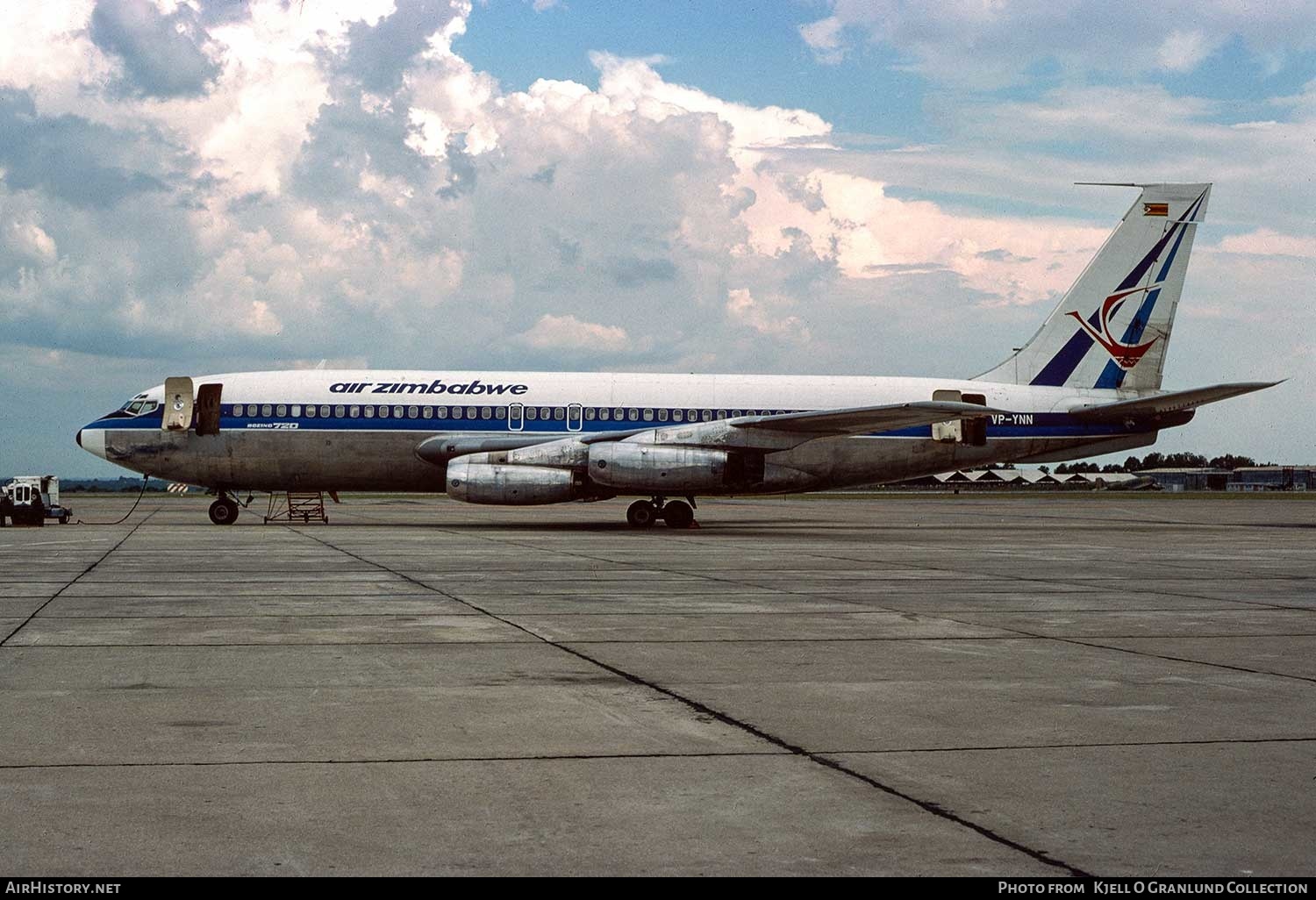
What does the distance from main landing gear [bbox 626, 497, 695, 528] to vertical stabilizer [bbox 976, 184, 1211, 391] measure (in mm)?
9309

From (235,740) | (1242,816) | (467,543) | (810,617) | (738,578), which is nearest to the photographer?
(1242,816)

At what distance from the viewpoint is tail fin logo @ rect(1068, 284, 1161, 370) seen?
3281cm

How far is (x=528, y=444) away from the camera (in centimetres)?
2966

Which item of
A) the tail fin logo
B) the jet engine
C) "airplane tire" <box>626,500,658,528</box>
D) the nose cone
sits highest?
the tail fin logo

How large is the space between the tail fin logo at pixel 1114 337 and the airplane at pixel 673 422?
2.0 inches

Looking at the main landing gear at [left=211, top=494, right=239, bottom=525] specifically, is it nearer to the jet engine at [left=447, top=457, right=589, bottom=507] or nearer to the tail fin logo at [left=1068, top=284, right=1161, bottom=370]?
the jet engine at [left=447, top=457, right=589, bottom=507]

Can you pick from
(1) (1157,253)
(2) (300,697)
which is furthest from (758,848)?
(1) (1157,253)

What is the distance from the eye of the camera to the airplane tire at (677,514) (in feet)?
103

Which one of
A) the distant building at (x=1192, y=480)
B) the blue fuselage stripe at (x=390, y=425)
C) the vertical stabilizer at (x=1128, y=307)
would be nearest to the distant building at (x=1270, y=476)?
the distant building at (x=1192, y=480)

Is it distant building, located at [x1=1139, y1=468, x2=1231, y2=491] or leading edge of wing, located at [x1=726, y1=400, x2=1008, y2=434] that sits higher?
leading edge of wing, located at [x1=726, y1=400, x2=1008, y2=434]

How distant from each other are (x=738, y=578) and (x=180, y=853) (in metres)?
12.7

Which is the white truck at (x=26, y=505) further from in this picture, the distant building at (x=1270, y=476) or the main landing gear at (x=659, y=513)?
the distant building at (x=1270, y=476)

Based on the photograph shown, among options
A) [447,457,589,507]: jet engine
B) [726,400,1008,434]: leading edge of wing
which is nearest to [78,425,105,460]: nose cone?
[447,457,589,507]: jet engine

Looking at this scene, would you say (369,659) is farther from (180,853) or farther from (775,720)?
(180,853)
